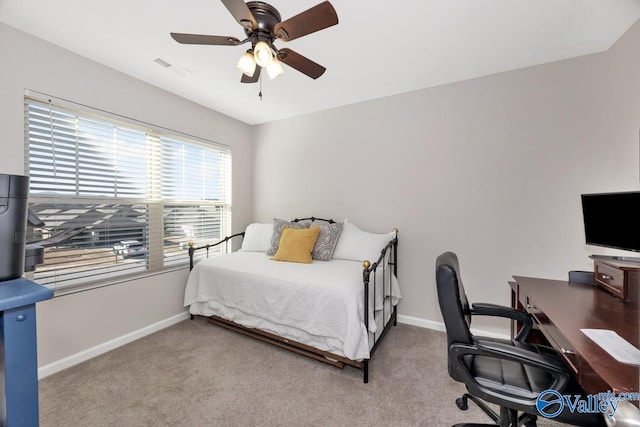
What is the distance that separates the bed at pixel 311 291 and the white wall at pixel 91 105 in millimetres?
403

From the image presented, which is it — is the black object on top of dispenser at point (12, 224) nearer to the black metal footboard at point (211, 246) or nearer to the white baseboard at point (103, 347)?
→ the white baseboard at point (103, 347)

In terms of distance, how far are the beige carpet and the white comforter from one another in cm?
24

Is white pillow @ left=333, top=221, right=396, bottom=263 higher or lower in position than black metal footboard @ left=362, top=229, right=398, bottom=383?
higher

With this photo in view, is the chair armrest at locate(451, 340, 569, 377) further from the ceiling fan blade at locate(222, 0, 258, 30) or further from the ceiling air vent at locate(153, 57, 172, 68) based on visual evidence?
the ceiling air vent at locate(153, 57, 172, 68)

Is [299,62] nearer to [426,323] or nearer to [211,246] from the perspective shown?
[211,246]

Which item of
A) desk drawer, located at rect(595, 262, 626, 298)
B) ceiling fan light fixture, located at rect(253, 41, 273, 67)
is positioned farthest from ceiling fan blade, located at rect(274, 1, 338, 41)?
desk drawer, located at rect(595, 262, 626, 298)

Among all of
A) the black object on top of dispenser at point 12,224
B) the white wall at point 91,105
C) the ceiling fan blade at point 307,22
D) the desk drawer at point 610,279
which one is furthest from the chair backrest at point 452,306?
the white wall at point 91,105

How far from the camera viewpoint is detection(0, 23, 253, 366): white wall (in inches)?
70.9

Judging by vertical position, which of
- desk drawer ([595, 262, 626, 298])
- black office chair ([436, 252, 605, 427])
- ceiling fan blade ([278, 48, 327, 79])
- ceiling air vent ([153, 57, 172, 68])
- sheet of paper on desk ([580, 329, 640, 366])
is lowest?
black office chair ([436, 252, 605, 427])

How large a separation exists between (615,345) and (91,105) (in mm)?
3545

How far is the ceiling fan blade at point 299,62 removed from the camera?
1503 millimetres

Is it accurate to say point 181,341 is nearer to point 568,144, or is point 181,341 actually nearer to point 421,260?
point 421,260

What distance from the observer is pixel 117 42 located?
1.95 m

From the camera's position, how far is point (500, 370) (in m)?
1.28
